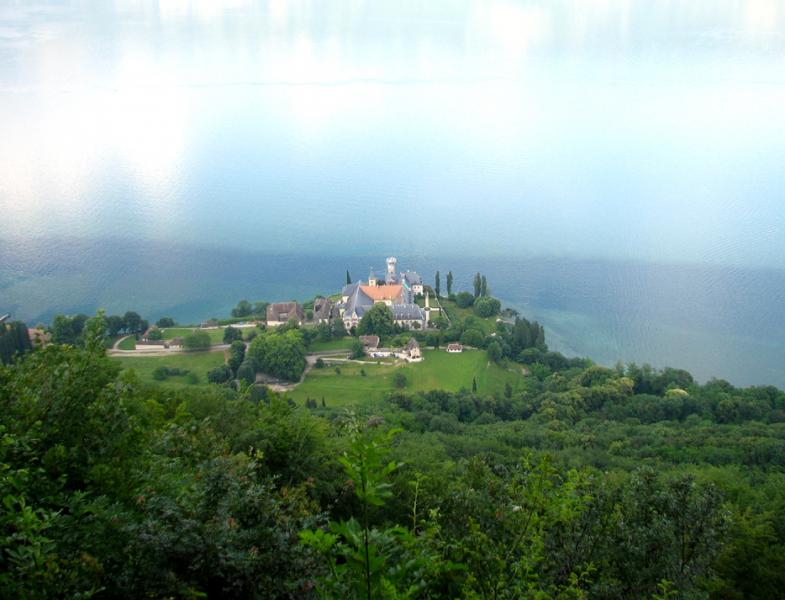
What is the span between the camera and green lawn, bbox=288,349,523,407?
650 inches

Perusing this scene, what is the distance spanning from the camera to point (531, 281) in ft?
77.9

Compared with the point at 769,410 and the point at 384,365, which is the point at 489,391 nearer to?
the point at 384,365

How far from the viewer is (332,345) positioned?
1975cm

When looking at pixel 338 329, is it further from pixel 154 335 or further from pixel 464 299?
pixel 154 335

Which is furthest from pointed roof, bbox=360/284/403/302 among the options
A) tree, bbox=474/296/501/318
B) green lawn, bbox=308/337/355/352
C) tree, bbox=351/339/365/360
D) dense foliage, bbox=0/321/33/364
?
dense foliage, bbox=0/321/33/364

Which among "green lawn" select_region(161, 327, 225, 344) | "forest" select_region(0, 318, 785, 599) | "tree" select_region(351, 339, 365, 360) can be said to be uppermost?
"forest" select_region(0, 318, 785, 599)

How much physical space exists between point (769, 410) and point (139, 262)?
→ 1904 centimetres

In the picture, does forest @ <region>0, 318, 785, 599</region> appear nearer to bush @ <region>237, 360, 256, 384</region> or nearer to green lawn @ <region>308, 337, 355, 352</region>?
bush @ <region>237, 360, 256, 384</region>

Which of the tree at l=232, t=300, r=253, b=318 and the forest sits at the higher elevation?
the forest

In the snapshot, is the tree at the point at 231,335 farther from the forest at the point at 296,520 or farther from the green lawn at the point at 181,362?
the forest at the point at 296,520

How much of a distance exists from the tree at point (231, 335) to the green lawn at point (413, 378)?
2513 millimetres

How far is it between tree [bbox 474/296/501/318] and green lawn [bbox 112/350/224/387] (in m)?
7.66

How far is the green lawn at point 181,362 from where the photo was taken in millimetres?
17297

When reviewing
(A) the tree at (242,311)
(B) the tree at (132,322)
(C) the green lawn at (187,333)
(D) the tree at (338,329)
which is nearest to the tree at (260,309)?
(A) the tree at (242,311)
